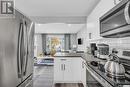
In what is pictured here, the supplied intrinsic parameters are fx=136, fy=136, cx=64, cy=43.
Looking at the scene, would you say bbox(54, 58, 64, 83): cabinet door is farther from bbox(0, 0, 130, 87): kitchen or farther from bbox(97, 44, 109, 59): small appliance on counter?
bbox(97, 44, 109, 59): small appliance on counter

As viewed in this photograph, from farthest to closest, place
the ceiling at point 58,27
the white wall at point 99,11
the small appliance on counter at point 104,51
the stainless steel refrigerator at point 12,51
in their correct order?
the ceiling at point 58,27 → the small appliance on counter at point 104,51 → the white wall at point 99,11 → the stainless steel refrigerator at point 12,51

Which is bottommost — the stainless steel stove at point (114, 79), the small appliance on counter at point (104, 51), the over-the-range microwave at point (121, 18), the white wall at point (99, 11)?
the stainless steel stove at point (114, 79)

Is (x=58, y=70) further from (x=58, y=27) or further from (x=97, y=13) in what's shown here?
(x=58, y=27)

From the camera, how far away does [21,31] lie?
221 cm

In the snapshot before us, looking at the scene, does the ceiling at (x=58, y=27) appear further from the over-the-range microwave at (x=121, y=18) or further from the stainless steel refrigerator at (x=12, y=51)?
the over-the-range microwave at (x=121, y=18)

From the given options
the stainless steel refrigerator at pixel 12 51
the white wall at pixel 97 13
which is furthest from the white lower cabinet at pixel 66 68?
the stainless steel refrigerator at pixel 12 51

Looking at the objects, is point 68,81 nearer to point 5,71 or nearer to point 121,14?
point 5,71

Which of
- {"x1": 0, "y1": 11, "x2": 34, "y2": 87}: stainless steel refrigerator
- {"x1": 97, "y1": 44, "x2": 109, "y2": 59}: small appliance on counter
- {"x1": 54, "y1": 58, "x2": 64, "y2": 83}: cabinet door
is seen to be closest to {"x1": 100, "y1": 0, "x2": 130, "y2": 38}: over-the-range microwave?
{"x1": 97, "y1": 44, "x2": 109, "y2": 59}: small appliance on counter

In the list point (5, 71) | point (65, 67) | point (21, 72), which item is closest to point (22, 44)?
point (21, 72)

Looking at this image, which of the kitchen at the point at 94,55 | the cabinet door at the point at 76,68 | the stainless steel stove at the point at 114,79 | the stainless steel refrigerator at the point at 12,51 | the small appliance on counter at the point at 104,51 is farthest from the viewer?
the cabinet door at the point at 76,68

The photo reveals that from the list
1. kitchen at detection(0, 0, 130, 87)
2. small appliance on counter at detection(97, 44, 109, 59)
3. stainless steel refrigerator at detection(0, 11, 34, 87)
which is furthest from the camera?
small appliance on counter at detection(97, 44, 109, 59)

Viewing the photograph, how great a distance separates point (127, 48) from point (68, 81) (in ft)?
9.21

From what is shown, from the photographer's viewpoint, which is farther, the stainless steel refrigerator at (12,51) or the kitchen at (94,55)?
the stainless steel refrigerator at (12,51)

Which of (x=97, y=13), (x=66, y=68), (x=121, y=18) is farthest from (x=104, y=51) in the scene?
(x=66, y=68)
